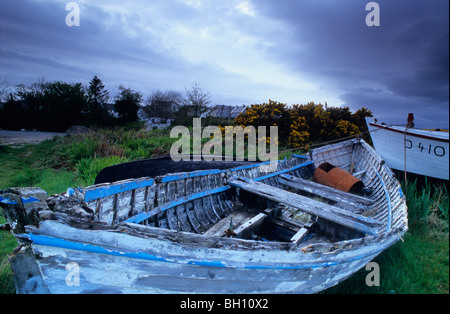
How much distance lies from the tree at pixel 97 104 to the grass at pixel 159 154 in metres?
6.26

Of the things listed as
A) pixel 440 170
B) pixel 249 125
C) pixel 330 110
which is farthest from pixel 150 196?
pixel 330 110

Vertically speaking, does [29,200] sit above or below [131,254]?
above

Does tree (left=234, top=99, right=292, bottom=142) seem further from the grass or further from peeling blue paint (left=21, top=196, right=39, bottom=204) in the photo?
peeling blue paint (left=21, top=196, right=39, bottom=204)

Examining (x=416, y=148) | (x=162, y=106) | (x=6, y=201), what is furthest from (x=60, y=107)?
(x=416, y=148)

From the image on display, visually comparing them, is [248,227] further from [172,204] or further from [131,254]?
[131,254]

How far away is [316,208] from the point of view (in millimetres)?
3064

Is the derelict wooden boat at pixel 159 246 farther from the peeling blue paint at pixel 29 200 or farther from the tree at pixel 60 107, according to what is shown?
the tree at pixel 60 107

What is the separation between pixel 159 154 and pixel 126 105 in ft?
35.1

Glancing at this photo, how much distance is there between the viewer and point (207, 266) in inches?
64.3

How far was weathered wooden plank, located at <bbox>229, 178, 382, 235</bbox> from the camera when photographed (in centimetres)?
270

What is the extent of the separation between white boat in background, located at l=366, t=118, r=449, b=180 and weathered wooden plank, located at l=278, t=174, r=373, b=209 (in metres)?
2.00

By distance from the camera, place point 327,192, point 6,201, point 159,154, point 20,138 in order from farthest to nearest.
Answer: point 20,138
point 159,154
point 327,192
point 6,201
